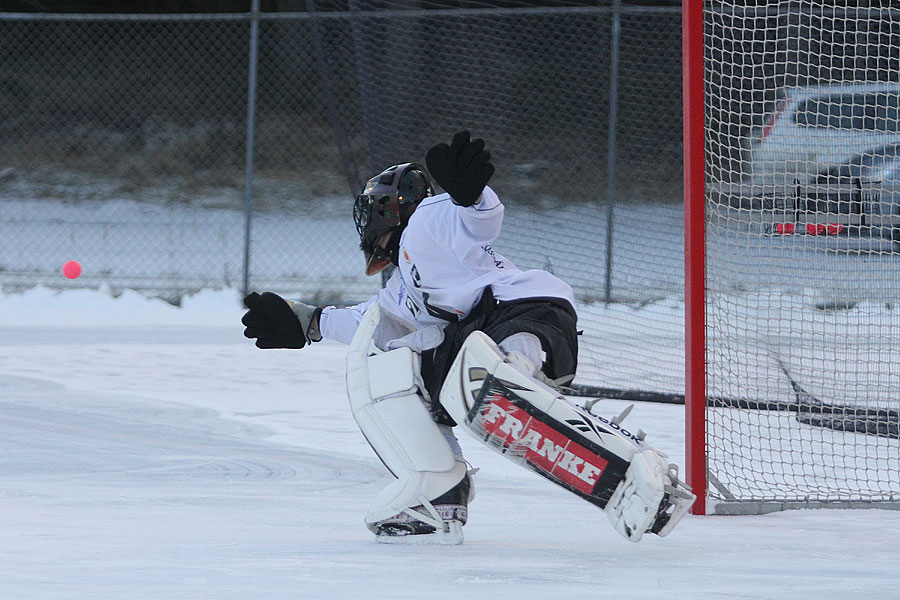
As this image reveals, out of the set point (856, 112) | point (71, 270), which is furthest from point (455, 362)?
point (71, 270)

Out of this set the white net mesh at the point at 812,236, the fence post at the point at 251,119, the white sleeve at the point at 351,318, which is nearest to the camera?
the white sleeve at the point at 351,318

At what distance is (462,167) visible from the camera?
2211mm

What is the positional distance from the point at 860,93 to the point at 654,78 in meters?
3.41

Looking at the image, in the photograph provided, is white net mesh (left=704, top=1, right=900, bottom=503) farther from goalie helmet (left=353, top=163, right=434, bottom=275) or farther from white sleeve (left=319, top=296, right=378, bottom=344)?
white sleeve (left=319, top=296, right=378, bottom=344)

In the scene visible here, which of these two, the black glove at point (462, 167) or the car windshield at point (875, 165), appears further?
the car windshield at point (875, 165)

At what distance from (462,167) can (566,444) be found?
0.57 meters

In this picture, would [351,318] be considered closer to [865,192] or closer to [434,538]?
[434,538]

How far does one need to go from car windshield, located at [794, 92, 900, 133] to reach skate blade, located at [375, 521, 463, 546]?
2386 millimetres

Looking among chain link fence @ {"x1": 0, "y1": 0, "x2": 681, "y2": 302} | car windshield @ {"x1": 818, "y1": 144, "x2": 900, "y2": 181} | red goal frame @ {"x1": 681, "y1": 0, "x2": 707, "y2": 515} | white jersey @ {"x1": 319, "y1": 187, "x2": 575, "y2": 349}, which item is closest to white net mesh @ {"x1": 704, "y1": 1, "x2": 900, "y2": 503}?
car windshield @ {"x1": 818, "y1": 144, "x2": 900, "y2": 181}

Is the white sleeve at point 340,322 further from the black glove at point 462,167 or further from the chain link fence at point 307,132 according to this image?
the chain link fence at point 307,132

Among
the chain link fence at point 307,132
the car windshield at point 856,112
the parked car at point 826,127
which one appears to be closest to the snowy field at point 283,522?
the parked car at point 826,127

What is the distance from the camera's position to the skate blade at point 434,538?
241 centimetres

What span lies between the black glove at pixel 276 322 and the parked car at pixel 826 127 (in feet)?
6.33

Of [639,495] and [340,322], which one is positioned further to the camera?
[340,322]
